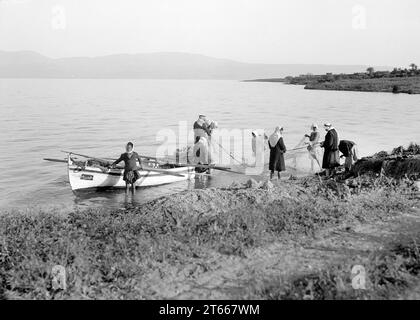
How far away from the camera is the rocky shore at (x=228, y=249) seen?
6516 millimetres

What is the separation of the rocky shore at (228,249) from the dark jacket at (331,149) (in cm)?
398

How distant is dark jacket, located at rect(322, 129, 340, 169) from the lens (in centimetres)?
1470

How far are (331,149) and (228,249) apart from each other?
848 cm

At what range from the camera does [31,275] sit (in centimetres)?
696

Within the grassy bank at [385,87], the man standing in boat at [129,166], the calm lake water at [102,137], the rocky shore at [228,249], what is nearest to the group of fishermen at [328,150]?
the calm lake water at [102,137]

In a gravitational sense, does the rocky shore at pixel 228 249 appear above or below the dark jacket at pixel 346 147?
below

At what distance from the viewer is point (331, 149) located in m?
14.9

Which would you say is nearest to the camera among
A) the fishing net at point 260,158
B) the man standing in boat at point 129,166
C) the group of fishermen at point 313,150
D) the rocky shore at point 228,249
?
the rocky shore at point 228,249

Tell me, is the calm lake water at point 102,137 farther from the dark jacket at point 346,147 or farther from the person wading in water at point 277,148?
the dark jacket at point 346,147

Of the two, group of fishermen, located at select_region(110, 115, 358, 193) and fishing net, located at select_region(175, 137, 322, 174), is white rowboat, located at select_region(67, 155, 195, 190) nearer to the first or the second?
group of fishermen, located at select_region(110, 115, 358, 193)

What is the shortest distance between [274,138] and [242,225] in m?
6.99

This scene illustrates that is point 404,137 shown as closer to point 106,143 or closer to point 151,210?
point 106,143

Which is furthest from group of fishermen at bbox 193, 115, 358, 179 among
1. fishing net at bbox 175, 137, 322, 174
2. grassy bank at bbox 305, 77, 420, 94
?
grassy bank at bbox 305, 77, 420, 94
